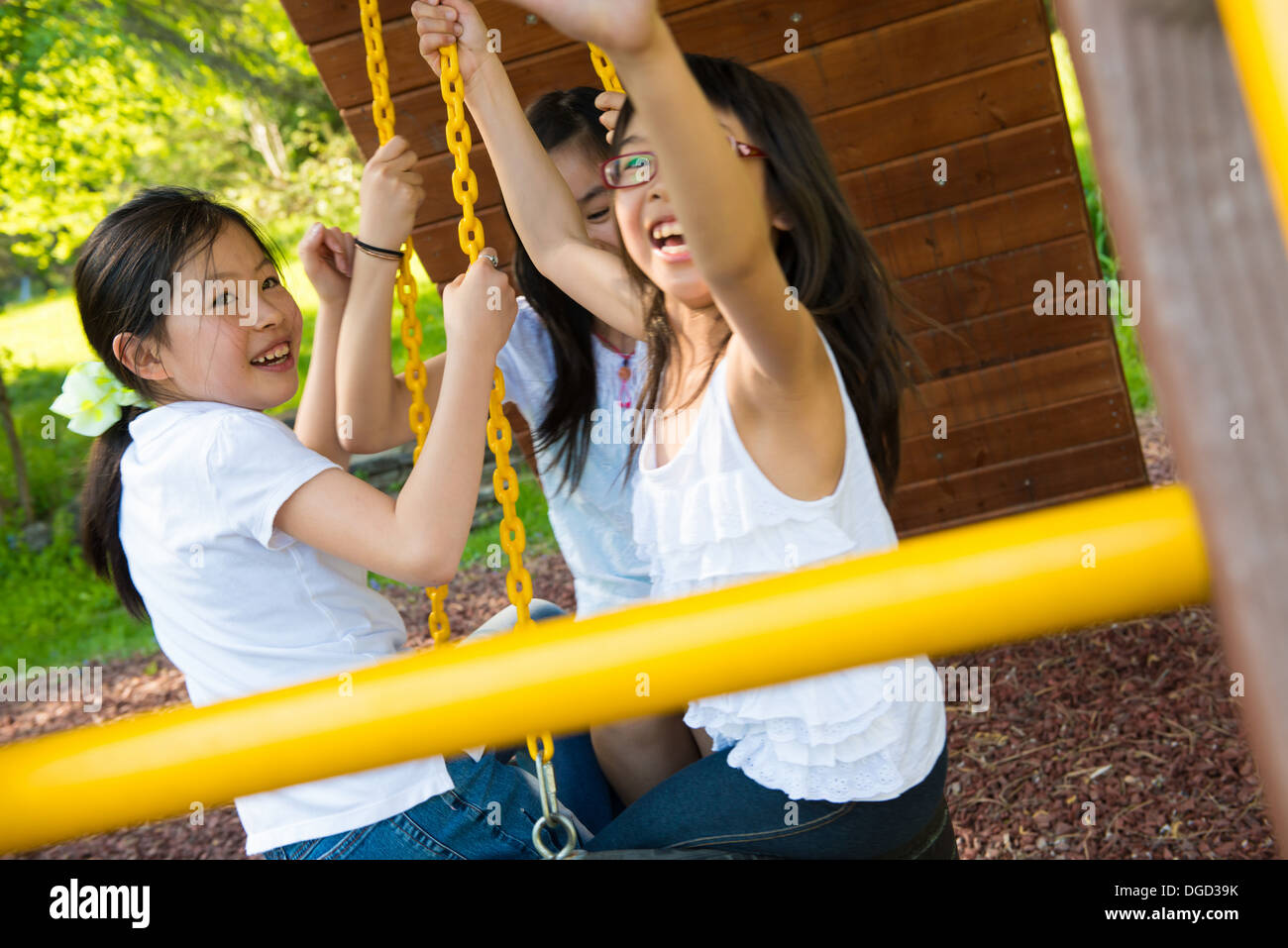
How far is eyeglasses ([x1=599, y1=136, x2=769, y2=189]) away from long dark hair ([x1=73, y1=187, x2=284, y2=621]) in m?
0.69

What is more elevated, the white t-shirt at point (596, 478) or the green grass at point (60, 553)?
the green grass at point (60, 553)

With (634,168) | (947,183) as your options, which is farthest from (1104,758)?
(634,168)

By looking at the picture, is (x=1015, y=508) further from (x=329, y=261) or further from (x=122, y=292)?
(x=122, y=292)

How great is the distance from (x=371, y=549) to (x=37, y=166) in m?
7.23

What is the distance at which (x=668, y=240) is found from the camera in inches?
57.3

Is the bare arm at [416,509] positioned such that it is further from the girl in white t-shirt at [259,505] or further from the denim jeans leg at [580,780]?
the denim jeans leg at [580,780]

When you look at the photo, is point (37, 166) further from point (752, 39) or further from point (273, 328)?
point (273, 328)

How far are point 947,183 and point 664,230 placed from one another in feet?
6.81

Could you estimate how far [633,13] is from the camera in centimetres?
94

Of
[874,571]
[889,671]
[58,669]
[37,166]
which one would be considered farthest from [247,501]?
[37,166]

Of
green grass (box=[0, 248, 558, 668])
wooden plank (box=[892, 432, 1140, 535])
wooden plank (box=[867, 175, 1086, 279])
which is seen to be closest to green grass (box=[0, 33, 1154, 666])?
green grass (box=[0, 248, 558, 668])

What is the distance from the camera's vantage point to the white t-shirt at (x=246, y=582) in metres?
1.56

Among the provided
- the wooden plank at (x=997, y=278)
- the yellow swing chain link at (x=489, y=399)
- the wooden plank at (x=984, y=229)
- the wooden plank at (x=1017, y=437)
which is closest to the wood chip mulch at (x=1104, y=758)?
the wooden plank at (x=1017, y=437)

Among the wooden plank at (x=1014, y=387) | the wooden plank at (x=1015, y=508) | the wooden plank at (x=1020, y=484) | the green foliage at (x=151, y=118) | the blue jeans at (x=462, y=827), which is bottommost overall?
the blue jeans at (x=462, y=827)
